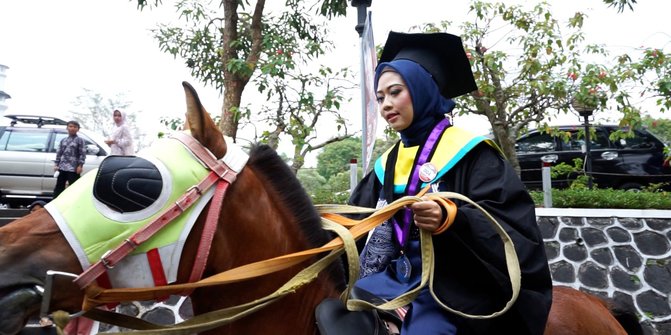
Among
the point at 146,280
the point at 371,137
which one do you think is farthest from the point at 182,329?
the point at 371,137

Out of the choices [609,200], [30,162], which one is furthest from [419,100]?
[30,162]

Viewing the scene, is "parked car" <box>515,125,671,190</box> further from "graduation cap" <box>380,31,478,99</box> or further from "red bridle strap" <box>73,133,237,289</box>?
"red bridle strap" <box>73,133,237,289</box>

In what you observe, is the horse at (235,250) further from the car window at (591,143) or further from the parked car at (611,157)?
the car window at (591,143)

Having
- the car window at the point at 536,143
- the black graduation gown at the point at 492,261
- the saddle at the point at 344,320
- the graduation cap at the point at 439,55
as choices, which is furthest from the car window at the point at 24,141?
the black graduation gown at the point at 492,261

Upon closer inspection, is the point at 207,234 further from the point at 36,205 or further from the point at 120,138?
the point at 120,138

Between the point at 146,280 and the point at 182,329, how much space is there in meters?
0.21

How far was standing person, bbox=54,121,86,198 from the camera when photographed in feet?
30.7

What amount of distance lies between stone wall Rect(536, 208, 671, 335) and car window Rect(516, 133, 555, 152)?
20.3ft

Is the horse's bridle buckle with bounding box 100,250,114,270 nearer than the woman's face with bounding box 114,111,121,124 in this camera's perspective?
Yes

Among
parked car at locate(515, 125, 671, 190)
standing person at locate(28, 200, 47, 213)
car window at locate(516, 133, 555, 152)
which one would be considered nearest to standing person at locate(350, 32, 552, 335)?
standing person at locate(28, 200, 47, 213)

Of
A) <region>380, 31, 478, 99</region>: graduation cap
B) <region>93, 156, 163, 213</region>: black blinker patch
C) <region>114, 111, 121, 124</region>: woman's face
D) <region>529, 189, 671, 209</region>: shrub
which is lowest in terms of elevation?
<region>529, 189, 671, 209</region>: shrub

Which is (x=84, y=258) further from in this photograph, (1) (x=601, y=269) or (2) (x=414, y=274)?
(1) (x=601, y=269)

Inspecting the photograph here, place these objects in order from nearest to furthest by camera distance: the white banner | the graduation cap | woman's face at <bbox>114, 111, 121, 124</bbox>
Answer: the graduation cap
the white banner
woman's face at <bbox>114, 111, 121, 124</bbox>

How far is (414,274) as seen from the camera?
7.25ft
